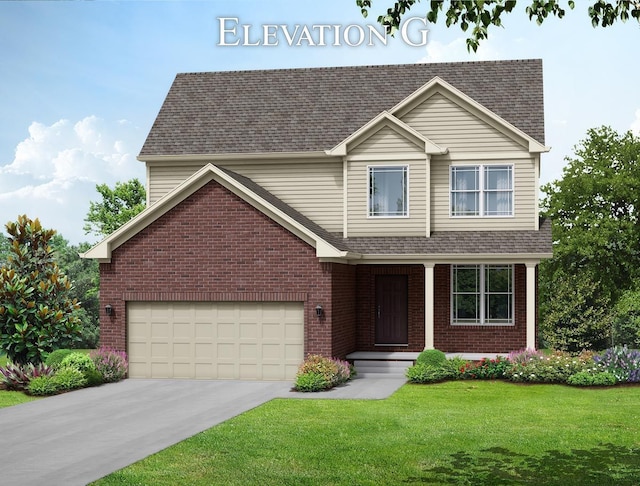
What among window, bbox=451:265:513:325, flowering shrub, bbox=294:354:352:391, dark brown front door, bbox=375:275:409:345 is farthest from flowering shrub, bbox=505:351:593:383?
dark brown front door, bbox=375:275:409:345

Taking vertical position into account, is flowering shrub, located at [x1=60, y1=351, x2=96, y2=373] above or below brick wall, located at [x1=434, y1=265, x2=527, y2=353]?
below

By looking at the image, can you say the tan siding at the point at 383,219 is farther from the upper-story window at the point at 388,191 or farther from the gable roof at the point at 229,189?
the gable roof at the point at 229,189

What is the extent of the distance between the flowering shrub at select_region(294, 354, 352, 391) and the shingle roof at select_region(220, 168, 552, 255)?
3527 millimetres

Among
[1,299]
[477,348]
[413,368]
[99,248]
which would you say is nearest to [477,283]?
[477,348]

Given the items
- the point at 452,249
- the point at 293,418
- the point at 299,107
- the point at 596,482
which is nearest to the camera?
the point at 596,482

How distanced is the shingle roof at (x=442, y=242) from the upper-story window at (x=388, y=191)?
849 millimetres

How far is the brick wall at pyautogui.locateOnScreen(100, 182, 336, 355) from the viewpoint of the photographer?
78.9 ft

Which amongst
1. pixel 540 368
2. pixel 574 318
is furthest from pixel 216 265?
pixel 574 318

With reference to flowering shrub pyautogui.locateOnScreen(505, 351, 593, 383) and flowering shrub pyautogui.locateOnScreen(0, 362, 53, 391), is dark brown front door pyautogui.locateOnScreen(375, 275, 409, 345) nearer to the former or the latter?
flowering shrub pyautogui.locateOnScreen(505, 351, 593, 383)

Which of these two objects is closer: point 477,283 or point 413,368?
point 413,368

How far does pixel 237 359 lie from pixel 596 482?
1342 cm

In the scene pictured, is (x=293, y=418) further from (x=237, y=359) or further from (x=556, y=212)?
(x=556, y=212)

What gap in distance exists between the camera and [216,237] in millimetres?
24516

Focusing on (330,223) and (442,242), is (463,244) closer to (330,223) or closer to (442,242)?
(442,242)
